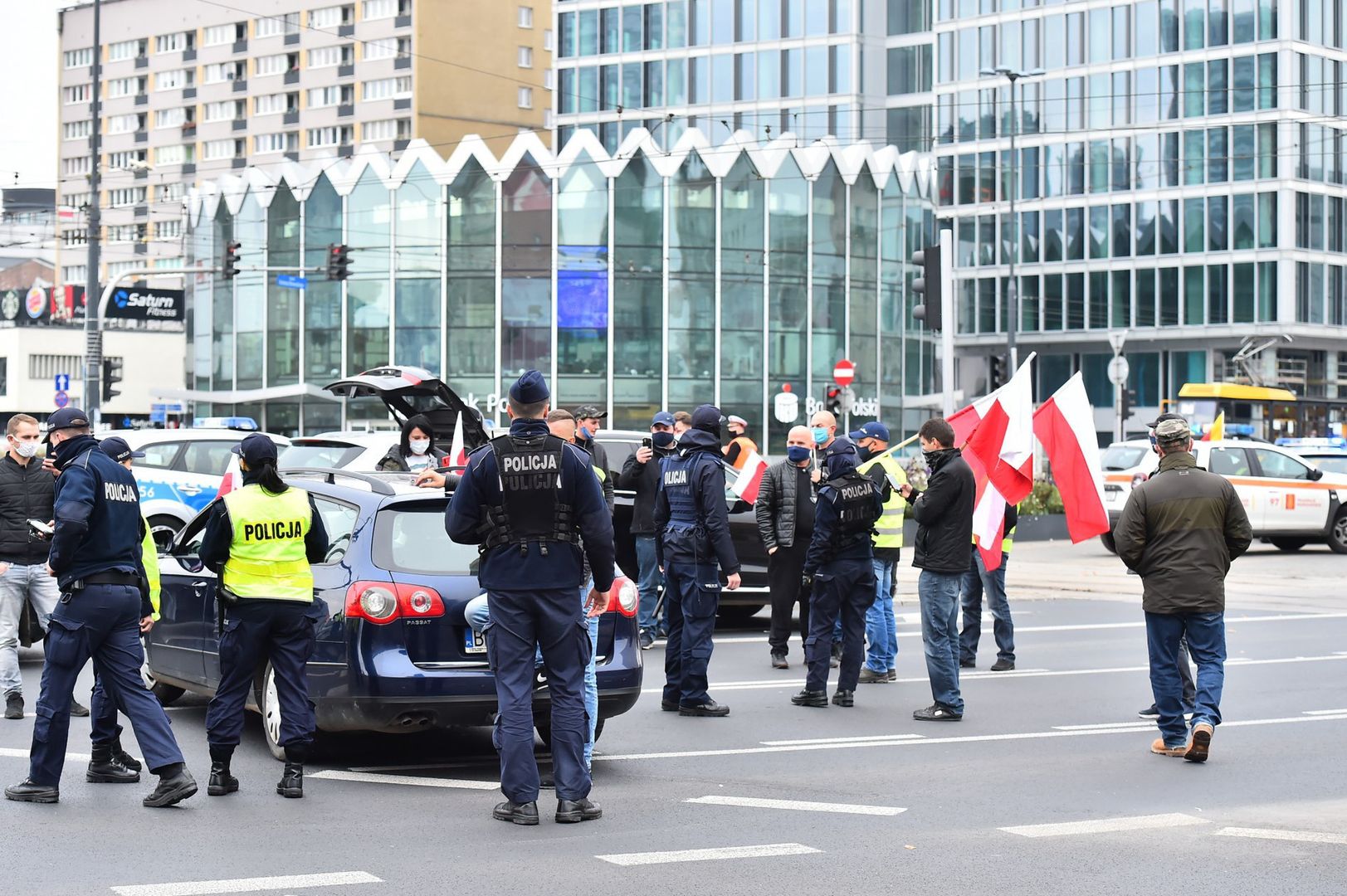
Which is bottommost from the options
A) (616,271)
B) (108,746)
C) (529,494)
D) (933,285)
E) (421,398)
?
(108,746)

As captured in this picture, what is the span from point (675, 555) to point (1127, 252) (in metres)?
63.2

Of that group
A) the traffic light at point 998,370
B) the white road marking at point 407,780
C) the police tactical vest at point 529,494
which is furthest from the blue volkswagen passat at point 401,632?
the traffic light at point 998,370

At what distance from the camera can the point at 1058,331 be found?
Result: 241ft

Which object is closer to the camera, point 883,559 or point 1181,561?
point 1181,561

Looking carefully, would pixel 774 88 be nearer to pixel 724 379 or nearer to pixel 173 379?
pixel 724 379

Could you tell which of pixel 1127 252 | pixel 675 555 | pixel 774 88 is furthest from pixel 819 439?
pixel 774 88

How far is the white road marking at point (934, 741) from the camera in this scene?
9438 millimetres

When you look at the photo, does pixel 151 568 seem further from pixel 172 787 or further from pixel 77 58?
pixel 77 58

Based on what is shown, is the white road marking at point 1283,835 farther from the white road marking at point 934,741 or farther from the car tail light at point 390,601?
the car tail light at point 390,601

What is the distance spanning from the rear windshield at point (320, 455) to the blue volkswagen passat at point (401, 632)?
28.5 feet

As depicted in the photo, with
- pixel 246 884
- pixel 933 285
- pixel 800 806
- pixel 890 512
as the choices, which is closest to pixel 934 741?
pixel 800 806

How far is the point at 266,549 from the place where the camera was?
322 inches

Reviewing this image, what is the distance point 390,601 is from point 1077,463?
5.43 meters

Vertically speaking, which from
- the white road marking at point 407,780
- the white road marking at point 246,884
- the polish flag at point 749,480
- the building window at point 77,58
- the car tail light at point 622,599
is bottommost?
the white road marking at point 407,780
